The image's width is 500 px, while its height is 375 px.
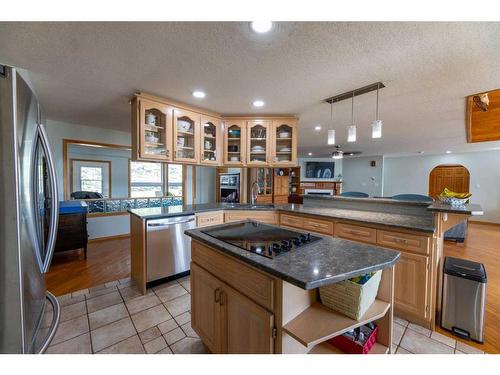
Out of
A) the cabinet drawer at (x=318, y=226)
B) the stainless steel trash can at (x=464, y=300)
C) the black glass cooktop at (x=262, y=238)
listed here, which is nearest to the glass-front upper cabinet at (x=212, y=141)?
the cabinet drawer at (x=318, y=226)

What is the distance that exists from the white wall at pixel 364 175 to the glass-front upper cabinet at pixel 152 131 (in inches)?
331

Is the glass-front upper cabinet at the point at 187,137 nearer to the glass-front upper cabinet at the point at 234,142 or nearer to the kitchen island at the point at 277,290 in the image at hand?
the glass-front upper cabinet at the point at 234,142

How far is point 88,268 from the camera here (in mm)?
2916

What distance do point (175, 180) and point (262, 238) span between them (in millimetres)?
4122

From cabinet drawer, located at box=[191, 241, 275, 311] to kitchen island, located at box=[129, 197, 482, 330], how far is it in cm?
123

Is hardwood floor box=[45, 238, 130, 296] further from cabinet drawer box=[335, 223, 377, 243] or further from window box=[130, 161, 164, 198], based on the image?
cabinet drawer box=[335, 223, 377, 243]

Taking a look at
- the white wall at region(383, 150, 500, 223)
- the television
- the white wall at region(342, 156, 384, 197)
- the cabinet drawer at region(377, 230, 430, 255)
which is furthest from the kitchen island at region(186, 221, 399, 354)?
the white wall at region(342, 156, 384, 197)

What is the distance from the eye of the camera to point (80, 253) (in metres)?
3.45

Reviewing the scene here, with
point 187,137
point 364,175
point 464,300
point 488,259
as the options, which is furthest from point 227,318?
point 364,175

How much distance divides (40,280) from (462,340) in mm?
2934

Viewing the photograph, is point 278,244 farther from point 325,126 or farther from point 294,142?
point 325,126

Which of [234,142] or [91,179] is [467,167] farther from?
[91,179]

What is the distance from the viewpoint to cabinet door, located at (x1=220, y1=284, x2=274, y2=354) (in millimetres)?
931

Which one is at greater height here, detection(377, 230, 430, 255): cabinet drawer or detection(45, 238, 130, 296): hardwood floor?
detection(377, 230, 430, 255): cabinet drawer
